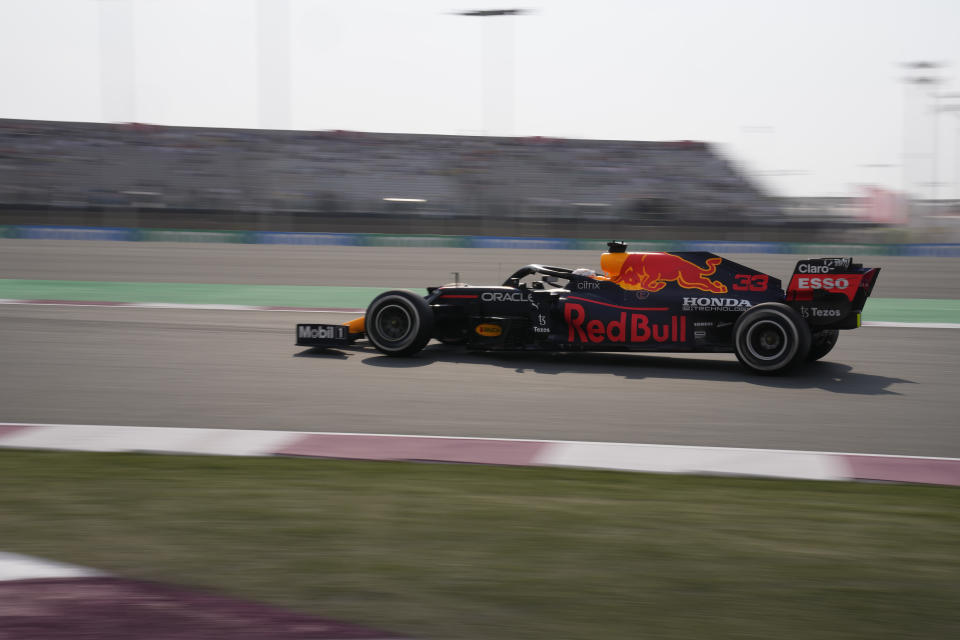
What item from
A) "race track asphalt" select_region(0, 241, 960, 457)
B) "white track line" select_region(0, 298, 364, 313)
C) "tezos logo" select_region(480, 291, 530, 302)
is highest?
"tezos logo" select_region(480, 291, 530, 302)

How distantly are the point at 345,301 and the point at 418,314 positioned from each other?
684 centimetres

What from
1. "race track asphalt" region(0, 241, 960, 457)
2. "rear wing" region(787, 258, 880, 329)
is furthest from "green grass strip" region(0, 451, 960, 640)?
"rear wing" region(787, 258, 880, 329)

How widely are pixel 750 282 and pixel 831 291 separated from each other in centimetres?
74

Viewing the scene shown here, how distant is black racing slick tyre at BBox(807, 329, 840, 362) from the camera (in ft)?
29.3

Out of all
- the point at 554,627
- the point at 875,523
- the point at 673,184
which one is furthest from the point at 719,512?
the point at 673,184

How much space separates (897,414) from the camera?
7.09 meters

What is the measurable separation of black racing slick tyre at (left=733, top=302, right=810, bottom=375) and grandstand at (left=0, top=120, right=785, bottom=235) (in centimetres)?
2710

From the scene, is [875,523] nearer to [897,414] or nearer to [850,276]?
[897,414]

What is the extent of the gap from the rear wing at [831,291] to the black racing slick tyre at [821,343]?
17.3 inches

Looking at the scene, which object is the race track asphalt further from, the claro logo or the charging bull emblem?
the charging bull emblem

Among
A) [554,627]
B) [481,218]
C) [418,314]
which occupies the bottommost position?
[554,627]

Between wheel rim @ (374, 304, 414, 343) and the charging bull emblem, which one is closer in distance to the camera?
the charging bull emblem

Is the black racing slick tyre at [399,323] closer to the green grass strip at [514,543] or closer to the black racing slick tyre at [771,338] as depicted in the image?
the black racing slick tyre at [771,338]

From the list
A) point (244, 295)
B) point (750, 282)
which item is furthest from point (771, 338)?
point (244, 295)
